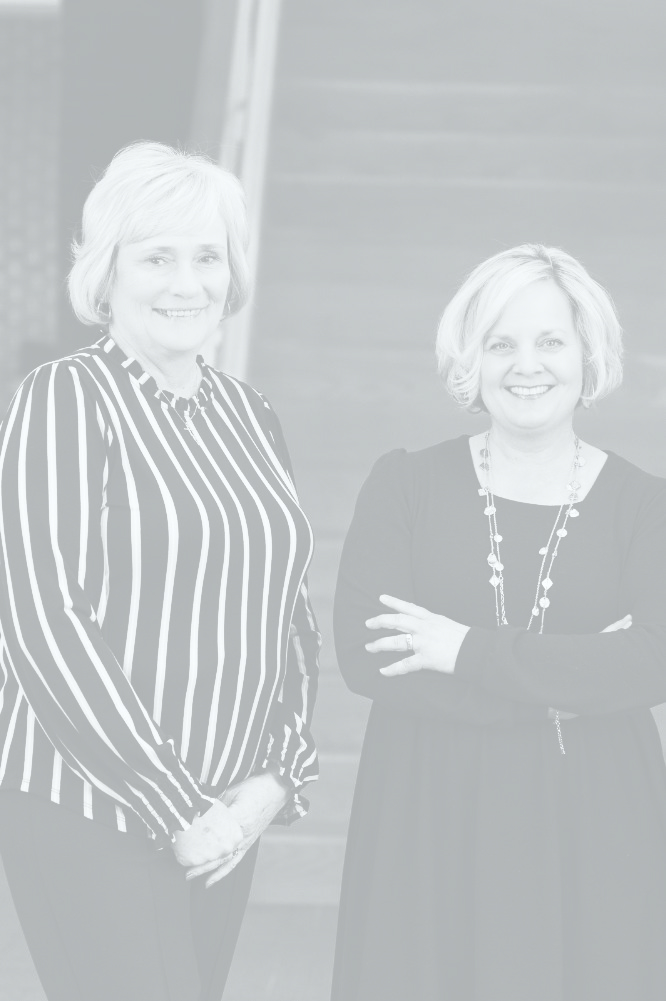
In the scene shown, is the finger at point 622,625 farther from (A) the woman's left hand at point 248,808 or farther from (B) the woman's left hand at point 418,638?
(A) the woman's left hand at point 248,808

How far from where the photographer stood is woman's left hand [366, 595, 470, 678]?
6.77 feet

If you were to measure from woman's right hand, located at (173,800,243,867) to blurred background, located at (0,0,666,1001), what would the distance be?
1814mm

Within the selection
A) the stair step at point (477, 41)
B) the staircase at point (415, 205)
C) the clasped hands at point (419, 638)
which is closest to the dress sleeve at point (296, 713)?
the clasped hands at point (419, 638)

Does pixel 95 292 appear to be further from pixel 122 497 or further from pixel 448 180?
pixel 448 180

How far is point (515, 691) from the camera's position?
2.02 meters

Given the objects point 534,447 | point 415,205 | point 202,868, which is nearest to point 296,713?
point 202,868

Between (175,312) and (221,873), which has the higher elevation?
(175,312)

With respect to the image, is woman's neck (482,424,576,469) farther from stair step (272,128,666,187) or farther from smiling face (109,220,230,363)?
stair step (272,128,666,187)

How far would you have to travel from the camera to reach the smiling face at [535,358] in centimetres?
213

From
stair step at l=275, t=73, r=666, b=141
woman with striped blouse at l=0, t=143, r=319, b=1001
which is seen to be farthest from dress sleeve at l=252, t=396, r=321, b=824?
stair step at l=275, t=73, r=666, b=141

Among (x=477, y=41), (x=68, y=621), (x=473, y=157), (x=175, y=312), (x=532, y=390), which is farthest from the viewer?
(x=477, y=41)

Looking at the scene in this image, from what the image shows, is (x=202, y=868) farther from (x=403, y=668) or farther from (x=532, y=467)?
(x=532, y=467)

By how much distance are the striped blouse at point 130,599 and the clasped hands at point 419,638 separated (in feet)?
0.50

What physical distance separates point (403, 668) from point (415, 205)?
414 centimetres
